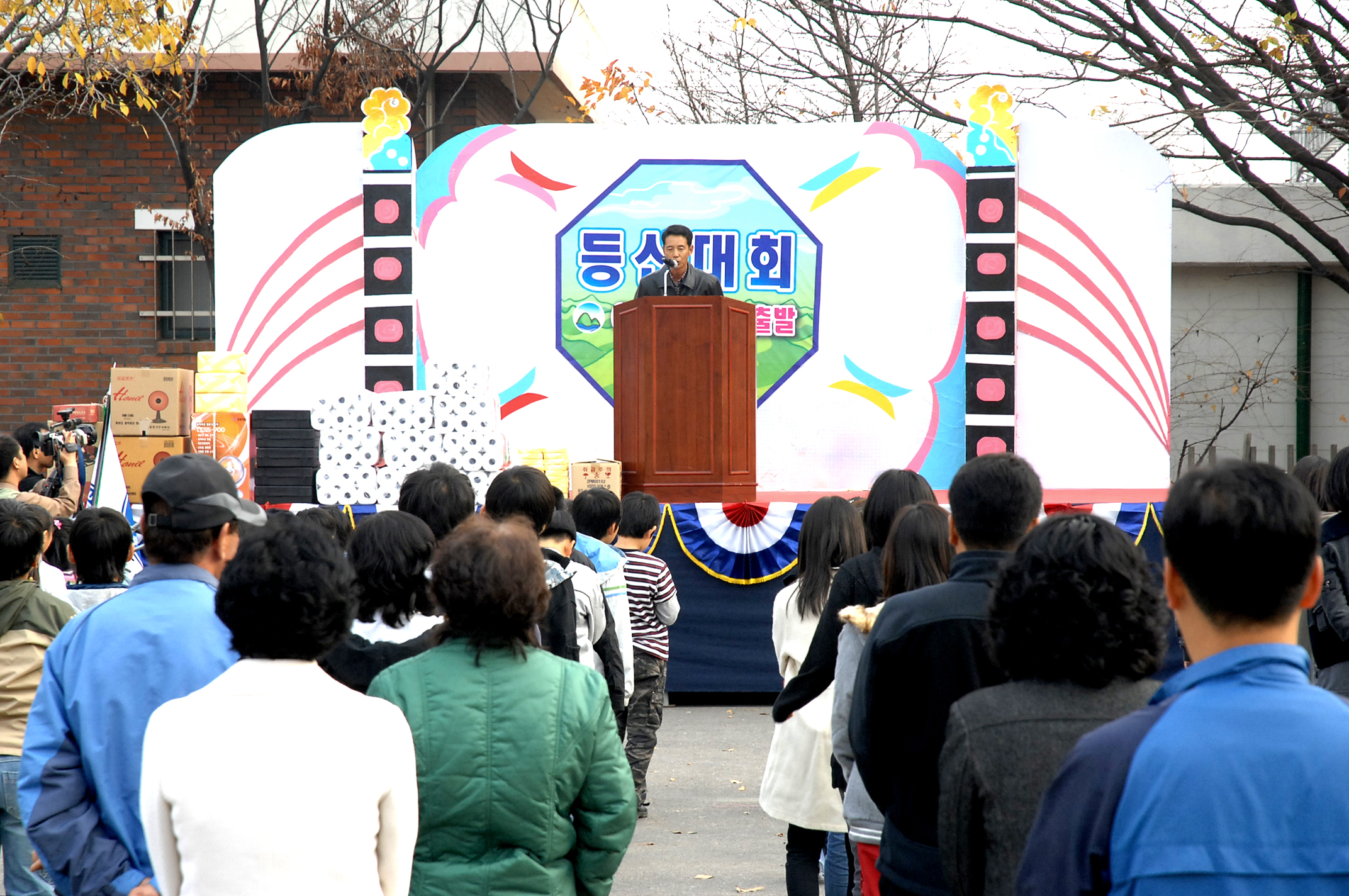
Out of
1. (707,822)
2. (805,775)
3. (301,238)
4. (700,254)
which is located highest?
(301,238)

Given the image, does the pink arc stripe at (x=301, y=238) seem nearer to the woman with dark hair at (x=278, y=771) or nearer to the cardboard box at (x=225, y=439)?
the cardboard box at (x=225, y=439)

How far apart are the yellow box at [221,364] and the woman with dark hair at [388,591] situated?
660cm

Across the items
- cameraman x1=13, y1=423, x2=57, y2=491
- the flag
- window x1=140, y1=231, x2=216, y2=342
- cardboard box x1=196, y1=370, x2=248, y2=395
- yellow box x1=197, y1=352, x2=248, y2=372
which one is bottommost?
the flag

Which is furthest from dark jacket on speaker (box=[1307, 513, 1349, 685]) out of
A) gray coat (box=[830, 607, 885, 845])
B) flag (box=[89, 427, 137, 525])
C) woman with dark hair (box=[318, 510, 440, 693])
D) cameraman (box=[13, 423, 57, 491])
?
flag (box=[89, 427, 137, 525])

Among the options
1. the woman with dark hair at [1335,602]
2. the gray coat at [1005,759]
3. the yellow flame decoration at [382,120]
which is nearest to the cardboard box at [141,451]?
the yellow flame decoration at [382,120]

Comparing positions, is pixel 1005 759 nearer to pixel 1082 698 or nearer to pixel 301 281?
pixel 1082 698

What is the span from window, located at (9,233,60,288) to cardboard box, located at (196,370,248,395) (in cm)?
539

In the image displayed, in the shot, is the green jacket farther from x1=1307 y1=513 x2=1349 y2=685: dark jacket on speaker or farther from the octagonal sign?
Answer: the octagonal sign

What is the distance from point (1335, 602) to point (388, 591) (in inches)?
99.0

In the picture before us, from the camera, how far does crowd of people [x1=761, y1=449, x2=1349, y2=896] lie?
1.25 meters

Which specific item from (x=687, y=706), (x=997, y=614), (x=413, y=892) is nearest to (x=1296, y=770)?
(x=997, y=614)

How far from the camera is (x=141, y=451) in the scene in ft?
26.8

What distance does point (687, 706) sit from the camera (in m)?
7.45

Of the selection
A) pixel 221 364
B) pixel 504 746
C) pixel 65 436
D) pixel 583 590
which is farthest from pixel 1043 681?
pixel 221 364
